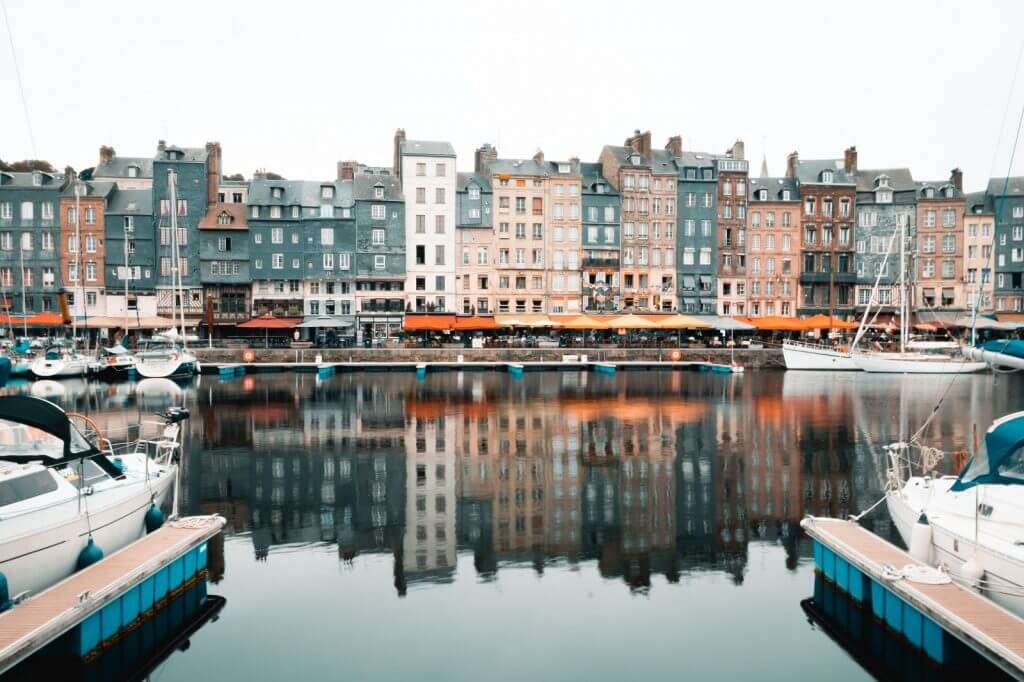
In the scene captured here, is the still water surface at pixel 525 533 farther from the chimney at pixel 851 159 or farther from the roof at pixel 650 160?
the chimney at pixel 851 159

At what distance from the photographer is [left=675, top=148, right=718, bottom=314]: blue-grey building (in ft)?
247

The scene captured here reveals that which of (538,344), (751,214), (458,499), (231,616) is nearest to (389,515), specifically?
(458,499)

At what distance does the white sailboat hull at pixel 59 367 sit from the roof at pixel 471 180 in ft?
114

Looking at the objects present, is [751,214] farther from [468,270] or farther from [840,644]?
[840,644]

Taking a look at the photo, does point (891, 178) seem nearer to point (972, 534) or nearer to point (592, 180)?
point (592, 180)

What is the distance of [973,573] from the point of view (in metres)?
11.9

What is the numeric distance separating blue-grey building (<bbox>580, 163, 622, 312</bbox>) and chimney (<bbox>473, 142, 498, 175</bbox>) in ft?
30.3

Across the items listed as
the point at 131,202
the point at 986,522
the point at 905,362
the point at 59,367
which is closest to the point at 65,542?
the point at 986,522

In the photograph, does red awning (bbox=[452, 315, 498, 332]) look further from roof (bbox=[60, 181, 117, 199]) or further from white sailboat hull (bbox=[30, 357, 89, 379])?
roof (bbox=[60, 181, 117, 199])

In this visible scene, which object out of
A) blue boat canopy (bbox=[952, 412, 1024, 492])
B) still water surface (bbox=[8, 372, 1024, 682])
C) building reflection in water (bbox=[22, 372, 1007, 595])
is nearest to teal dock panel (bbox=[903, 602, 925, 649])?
still water surface (bbox=[8, 372, 1024, 682])

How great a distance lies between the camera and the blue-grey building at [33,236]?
224 ft

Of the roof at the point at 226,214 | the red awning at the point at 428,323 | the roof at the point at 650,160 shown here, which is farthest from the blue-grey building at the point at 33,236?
the roof at the point at 650,160

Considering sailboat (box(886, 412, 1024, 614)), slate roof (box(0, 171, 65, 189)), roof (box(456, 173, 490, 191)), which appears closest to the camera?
sailboat (box(886, 412, 1024, 614))

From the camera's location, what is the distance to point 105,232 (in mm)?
68625
